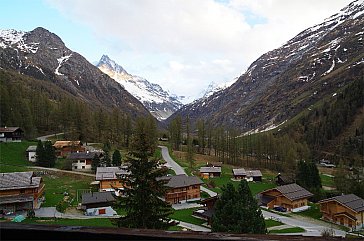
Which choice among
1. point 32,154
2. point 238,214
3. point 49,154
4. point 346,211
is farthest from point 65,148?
point 346,211

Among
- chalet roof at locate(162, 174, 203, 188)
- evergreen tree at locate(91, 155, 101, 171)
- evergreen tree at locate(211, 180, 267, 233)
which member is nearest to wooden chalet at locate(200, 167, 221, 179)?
chalet roof at locate(162, 174, 203, 188)

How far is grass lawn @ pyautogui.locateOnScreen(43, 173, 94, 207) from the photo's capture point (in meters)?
49.7

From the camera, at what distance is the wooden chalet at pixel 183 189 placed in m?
59.2

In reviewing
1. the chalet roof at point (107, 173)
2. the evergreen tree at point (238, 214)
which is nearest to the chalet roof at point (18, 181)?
the chalet roof at point (107, 173)

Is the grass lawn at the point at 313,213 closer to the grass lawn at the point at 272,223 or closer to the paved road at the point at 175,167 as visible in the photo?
the grass lawn at the point at 272,223

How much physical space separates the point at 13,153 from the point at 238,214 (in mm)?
59503

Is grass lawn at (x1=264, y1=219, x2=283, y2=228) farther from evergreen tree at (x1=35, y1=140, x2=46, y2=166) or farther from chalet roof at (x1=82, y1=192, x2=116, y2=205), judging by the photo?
evergreen tree at (x1=35, y1=140, x2=46, y2=166)

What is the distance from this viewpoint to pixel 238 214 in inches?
1230

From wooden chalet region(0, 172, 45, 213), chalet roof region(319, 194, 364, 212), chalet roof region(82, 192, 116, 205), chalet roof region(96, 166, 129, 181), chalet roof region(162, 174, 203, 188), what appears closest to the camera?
wooden chalet region(0, 172, 45, 213)

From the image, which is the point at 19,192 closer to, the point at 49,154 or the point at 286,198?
the point at 49,154

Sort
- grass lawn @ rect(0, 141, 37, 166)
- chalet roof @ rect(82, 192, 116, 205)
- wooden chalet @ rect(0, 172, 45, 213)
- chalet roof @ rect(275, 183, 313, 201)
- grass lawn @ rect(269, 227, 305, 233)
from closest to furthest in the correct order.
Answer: grass lawn @ rect(269, 227, 305, 233)
wooden chalet @ rect(0, 172, 45, 213)
chalet roof @ rect(82, 192, 116, 205)
chalet roof @ rect(275, 183, 313, 201)
grass lawn @ rect(0, 141, 37, 166)

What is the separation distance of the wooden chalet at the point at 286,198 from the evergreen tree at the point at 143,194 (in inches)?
1758

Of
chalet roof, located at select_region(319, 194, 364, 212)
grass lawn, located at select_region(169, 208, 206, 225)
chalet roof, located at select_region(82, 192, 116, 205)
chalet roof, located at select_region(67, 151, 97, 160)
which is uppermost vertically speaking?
chalet roof, located at select_region(67, 151, 97, 160)

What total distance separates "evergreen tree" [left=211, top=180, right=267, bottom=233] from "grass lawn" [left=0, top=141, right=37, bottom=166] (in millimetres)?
49868
